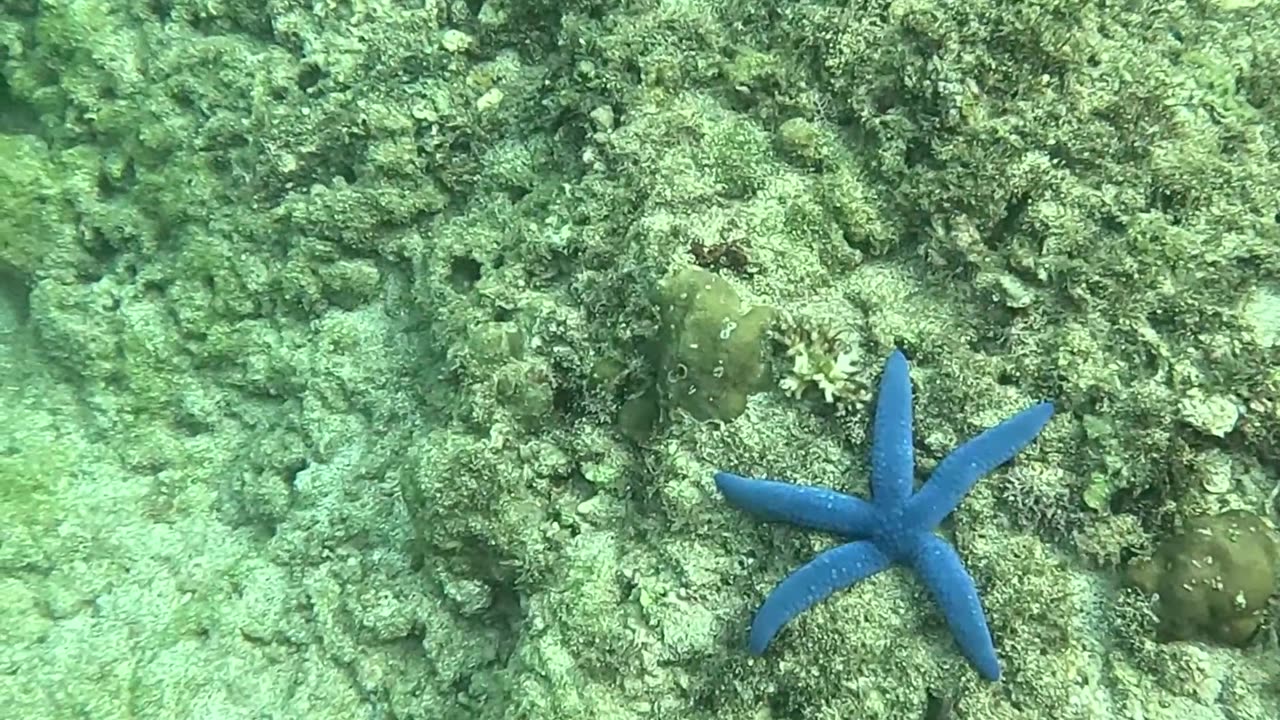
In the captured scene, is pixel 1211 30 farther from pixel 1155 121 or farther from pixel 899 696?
pixel 899 696

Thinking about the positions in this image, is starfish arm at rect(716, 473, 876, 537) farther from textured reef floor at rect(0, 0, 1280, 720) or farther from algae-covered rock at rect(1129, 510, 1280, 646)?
algae-covered rock at rect(1129, 510, 1280, 646)

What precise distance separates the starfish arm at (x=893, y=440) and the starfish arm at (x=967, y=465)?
0.06m

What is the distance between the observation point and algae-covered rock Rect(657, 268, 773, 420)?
266cm

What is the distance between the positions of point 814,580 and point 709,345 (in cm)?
71

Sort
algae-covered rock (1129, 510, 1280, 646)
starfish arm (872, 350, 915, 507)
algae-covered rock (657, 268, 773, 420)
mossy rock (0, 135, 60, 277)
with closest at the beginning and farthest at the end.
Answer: algae-covered rock (1129, 510, 1280, 646), starfish arm (872, 350, 915, 507), algae-covered rock (657, 268, 773, 420), mossy rock (0, 135, 60, 277)

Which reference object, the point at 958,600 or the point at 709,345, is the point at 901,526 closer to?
the point at 958,600

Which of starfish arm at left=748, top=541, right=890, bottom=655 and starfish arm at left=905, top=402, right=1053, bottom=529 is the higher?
starfish arm at left=905, top=402, right=1053, bottom=529

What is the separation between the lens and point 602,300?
9.70ft

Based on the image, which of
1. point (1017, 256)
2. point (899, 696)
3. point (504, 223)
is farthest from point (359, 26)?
point (899, 696)

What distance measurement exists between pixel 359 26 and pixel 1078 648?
126 inches

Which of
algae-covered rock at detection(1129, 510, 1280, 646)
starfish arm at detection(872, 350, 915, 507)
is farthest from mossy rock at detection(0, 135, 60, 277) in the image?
algae-covered rock at detection(1129, 510, 1280, 646)

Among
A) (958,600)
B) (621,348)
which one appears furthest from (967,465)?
(621,348)

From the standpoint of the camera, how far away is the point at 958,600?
2422mm

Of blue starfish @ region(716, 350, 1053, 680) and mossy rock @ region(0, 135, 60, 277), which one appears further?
mossy rock @ region(0, 135, 60, 277)
